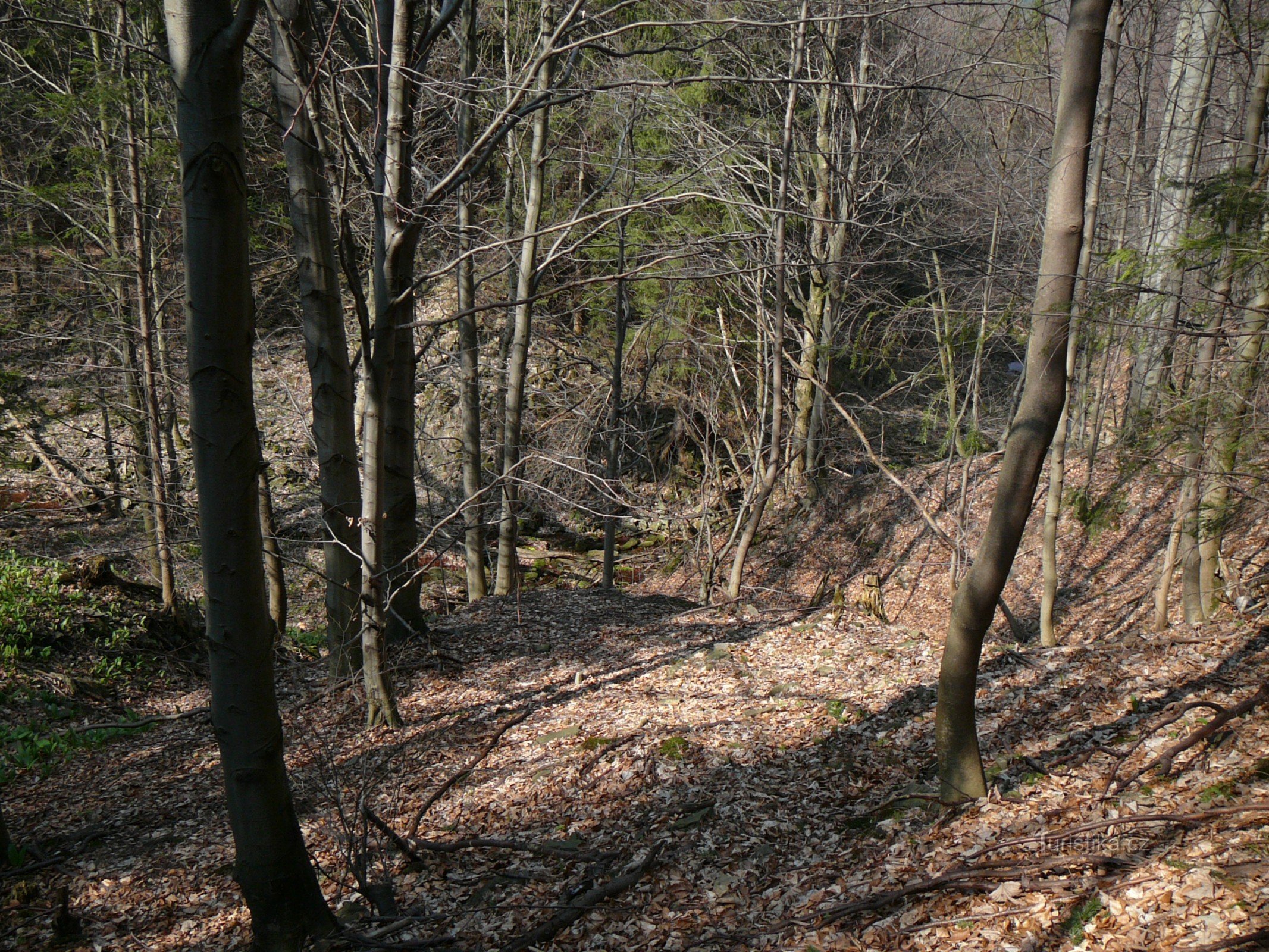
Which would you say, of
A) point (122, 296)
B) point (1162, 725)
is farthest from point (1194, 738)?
point (122, 296)

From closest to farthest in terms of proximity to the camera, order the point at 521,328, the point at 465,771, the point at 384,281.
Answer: the point at 384,281 → the point at 465,771 → the point at 521,328

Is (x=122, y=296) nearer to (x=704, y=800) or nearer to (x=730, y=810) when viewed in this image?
(x=704, y=800)

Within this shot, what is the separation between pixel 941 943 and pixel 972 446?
7008 millimetres

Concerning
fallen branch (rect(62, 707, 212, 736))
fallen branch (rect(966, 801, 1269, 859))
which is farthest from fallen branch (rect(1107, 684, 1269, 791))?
fallen branch (rect(62, 707, 212, 736))

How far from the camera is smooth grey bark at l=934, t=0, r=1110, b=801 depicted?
136 inches

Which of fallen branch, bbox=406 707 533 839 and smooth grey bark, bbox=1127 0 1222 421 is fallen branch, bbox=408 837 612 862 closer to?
fallen branch, bbox=406 707 533 839

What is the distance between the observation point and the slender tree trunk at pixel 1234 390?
416 centimetres

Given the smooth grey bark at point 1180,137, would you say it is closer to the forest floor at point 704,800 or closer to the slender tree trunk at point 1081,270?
the slender tree trunk at point 1081,270

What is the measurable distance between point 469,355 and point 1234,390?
8.69m

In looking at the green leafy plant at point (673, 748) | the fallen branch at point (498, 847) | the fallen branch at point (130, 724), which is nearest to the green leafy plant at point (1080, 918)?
the fallen branch at point (498, 847)

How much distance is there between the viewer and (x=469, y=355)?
10.9 meters

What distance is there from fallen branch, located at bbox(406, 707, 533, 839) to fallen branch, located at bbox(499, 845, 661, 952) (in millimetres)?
1202

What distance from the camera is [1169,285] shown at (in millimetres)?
6133

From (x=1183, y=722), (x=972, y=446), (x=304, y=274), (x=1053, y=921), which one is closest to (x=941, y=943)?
(x=1053, y=921)
